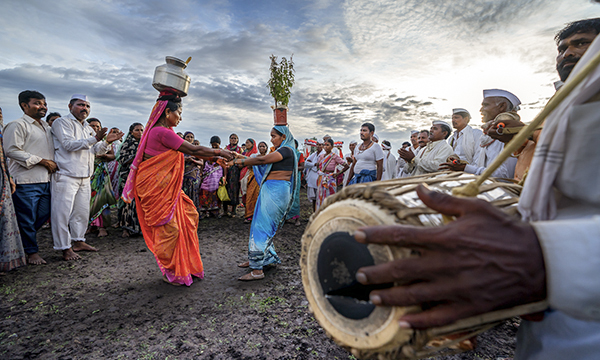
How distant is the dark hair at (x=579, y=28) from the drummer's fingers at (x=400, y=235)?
196 cm

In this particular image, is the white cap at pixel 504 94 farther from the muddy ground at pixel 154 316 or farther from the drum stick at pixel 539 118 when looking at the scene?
the drum stick at pixel 539 118

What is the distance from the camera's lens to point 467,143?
4.29 m

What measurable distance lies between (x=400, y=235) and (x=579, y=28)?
2.10m

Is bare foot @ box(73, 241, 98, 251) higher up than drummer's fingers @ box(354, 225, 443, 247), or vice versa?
drummer's fingers @ box(354, 225, 443, 247)

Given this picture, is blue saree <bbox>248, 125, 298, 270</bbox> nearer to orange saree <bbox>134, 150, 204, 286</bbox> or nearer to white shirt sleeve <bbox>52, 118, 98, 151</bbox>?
orange saree <bbox>134, 150, 204, 286</bbox>

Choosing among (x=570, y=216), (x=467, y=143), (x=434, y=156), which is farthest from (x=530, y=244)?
(x=467, y=143)

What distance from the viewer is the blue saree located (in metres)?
3.64

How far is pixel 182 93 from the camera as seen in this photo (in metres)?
3.71

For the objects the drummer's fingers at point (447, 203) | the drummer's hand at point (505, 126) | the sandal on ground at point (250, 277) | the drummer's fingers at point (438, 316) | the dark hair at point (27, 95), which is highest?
the dark hair at point (27, 95)

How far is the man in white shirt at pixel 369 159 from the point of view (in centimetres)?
614

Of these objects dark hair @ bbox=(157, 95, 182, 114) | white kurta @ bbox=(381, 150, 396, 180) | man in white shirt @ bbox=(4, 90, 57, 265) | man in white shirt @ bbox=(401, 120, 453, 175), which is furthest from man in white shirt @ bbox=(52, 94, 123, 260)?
white kurta @ bbox=(381, 150, 396, 180)

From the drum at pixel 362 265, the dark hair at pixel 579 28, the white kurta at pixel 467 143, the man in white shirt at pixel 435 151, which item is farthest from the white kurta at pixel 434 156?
the drum at pixel 362 265

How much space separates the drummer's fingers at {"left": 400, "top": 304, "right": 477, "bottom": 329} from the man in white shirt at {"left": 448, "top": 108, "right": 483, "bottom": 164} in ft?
13.7

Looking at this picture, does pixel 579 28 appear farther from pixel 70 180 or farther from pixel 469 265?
pixel 70 180
